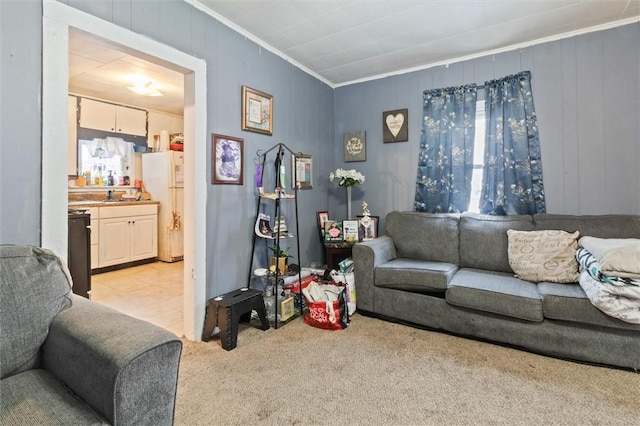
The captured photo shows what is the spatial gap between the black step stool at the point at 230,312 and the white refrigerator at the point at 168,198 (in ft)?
9.05

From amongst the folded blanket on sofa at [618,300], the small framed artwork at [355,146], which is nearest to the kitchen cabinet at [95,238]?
the small framed artwork at [355,146]

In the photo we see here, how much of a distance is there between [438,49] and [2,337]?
11.6 ft

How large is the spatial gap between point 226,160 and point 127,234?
2.84m

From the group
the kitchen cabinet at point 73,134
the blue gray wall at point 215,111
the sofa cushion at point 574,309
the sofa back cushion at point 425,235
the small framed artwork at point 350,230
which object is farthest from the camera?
the kitchen cabinet at point 73,134

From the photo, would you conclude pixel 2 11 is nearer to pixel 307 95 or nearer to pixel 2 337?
pixel 2 337

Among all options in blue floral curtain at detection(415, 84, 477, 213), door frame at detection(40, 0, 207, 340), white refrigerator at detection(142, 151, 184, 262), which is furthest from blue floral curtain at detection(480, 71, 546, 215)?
white refrigerator at detection(142, 151, 184, 262)

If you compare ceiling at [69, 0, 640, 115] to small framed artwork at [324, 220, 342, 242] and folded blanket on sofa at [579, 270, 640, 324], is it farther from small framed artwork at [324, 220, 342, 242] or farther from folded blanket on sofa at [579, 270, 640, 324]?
folded blanket on sofa at [579, 270, 640, 324]

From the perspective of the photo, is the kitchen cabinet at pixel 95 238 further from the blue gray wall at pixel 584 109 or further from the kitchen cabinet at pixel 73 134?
the blue gray wall at pixel 584 109

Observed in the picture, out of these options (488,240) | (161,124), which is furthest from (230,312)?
(161,124)

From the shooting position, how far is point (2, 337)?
3.59 ft

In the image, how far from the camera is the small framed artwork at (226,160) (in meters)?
2.46

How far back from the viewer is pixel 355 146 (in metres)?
3.83

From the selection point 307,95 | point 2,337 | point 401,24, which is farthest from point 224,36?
point 2,337

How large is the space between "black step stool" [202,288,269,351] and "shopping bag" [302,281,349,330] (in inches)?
14.7
